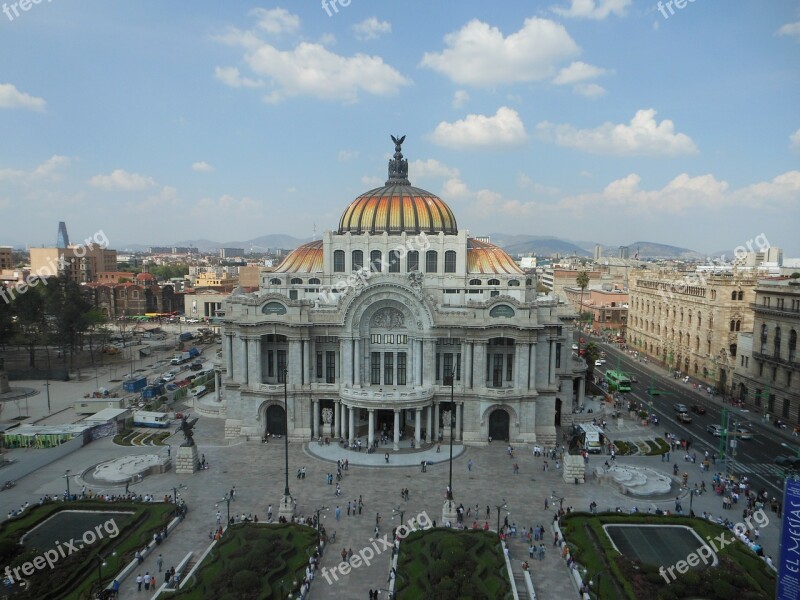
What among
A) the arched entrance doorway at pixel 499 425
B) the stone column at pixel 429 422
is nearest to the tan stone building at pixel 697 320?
the arched entrance doorway at pixel 499 425

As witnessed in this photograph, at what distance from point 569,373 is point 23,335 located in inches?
3696

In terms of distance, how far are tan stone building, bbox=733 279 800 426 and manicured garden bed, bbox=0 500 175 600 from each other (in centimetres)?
6402

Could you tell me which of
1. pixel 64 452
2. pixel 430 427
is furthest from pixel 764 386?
pixel 64 452

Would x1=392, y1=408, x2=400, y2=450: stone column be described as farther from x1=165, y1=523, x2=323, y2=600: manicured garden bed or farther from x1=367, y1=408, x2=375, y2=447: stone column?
x1=165, y1=523, x2=323, y2=600: manicured garden bed

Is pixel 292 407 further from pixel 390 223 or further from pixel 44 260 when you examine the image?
pixel 44 260

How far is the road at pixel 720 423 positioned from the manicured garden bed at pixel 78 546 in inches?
1909

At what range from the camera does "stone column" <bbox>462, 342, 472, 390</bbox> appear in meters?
60.1

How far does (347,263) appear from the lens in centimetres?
6894

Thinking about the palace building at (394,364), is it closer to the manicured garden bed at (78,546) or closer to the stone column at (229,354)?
the stone column at (229,354)

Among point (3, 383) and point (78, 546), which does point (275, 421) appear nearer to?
point (78, 546)

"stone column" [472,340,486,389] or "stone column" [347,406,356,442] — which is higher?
"stone column" [472,340,486,389]

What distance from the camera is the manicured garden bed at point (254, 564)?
32875 millimetres

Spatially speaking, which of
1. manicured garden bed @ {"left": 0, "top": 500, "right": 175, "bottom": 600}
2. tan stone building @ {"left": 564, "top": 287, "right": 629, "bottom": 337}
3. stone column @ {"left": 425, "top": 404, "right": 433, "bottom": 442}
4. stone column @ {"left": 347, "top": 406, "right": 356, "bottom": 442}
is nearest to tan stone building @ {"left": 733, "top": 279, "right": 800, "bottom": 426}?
stone column @ {"left": 425, "top": 404, "right": 433, "bottom": 442}

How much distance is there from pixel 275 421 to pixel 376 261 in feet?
70.5
